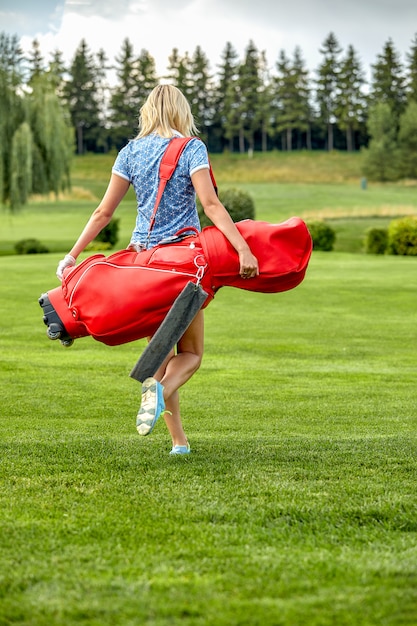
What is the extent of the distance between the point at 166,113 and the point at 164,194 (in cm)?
44

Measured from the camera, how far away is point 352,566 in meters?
3.12

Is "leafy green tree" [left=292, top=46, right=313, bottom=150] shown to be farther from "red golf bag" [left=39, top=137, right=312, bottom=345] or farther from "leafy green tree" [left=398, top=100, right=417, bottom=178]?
"red golf bag" [left=39, top=137, right=312, bottom=345]

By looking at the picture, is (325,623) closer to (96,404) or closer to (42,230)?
(96,404)

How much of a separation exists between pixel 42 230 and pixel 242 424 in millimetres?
40761

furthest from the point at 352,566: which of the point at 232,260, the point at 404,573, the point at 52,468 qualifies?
the point at 52,468

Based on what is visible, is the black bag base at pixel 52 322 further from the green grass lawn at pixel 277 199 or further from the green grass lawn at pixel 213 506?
the green grass lawn at pixel 277 199

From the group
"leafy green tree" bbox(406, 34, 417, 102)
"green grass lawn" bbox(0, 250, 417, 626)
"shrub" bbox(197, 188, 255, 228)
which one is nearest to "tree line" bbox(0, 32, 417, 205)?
"leafy green tree" bbox(406, 34, 417, 102)

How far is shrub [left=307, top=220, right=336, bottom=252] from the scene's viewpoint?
34.2 metres

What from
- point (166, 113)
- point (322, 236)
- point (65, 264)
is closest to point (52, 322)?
point (65, 264)

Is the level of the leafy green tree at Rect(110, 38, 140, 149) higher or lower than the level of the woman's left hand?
higher

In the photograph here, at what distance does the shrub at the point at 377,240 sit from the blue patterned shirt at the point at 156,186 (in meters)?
30.2

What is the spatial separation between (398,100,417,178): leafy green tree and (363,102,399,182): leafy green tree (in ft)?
2.55

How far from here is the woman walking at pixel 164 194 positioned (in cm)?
464

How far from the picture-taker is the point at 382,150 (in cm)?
8662
